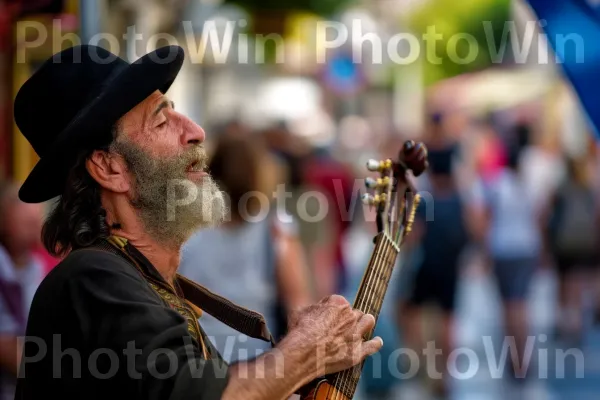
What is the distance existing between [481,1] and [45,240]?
1062 inches

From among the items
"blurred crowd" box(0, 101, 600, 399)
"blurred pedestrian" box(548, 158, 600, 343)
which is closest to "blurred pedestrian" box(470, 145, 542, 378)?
"blurred crowd" box(0, 101, 600, 399)

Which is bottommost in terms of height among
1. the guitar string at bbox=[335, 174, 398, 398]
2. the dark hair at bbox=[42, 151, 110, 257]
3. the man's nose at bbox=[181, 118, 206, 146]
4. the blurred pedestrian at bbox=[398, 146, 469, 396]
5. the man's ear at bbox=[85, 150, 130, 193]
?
the blurred pedestrian at bbox=[398, 146, 469, 396]

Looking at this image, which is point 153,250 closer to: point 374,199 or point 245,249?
point 374,199

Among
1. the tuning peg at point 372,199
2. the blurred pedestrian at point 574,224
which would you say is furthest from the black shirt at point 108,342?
the blurred pedestrian at point 574,224

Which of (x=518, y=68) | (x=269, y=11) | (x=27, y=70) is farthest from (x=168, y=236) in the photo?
(x=518, y=68)

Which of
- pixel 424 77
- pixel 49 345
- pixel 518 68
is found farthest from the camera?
pixel 424 77

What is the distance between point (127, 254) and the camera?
2.80 metres

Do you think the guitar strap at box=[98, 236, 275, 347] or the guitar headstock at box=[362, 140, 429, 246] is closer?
the guitar strap at box=[98, 236, 275, 347]

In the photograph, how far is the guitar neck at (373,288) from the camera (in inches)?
111

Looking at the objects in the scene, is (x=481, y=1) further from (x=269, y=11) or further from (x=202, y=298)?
(x=202, y=298)

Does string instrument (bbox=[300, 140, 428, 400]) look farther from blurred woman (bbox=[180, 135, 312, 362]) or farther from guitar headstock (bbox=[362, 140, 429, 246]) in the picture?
blurred woman (bbox=[180, 135, 312, 362])

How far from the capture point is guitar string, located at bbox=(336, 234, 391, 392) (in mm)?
2824

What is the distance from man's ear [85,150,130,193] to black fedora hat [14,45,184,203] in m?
0.03

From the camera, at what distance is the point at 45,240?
303 cm
